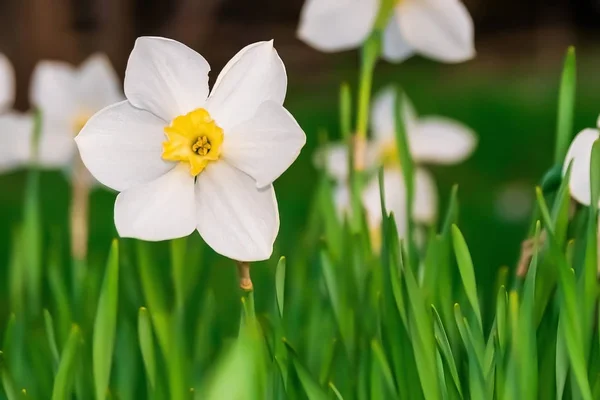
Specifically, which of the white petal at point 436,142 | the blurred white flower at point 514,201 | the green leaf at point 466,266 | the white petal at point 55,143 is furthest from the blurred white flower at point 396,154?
the blurred white flower at point 514,201

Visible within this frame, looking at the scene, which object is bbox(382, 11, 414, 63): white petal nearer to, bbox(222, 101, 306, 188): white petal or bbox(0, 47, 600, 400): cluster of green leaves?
bbox(0, 47, 600, 400): cluster of green leaves

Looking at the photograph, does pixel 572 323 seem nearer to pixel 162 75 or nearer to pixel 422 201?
pixel 162 75

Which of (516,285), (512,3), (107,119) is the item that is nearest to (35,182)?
(107,119)

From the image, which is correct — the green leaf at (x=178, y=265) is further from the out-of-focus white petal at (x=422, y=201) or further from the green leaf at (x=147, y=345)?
the out-of-focus white petal at (x=422, y=201)

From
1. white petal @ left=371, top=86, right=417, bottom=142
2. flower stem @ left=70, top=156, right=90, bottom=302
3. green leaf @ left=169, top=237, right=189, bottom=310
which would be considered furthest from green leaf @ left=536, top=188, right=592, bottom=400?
white petal @ left=371, top=86, right=417, bottom=142

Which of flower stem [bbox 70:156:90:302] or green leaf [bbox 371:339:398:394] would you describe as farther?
flower stem [bbox 70:156:90:302]

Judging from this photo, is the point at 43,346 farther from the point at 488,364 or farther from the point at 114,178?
the point at 488,364
